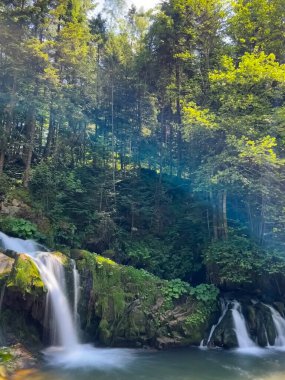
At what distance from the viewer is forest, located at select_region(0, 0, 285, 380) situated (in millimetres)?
11734

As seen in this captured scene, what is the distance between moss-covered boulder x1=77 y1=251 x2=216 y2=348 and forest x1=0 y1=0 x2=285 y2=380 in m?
0.05

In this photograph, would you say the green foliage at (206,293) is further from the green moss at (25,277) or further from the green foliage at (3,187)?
the green foliage at (3,187)

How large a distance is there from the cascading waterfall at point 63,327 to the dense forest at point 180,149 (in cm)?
293

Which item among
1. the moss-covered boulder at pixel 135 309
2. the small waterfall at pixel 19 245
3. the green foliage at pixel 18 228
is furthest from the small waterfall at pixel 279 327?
the green foliage at pixel 18 228

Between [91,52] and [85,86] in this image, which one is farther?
[91,52]

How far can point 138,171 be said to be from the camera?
70.9ft

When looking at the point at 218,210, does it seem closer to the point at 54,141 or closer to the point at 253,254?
the point at 253,254

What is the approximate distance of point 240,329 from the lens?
11.9 meters

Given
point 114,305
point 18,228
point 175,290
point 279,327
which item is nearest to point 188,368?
point 114,305

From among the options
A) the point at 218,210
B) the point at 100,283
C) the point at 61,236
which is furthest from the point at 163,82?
the point at 100,283

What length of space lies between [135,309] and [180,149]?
35.4 ft

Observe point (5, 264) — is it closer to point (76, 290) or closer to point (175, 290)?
point (76, 290)

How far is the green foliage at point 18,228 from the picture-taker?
13031mm

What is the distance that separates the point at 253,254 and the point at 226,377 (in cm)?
557
